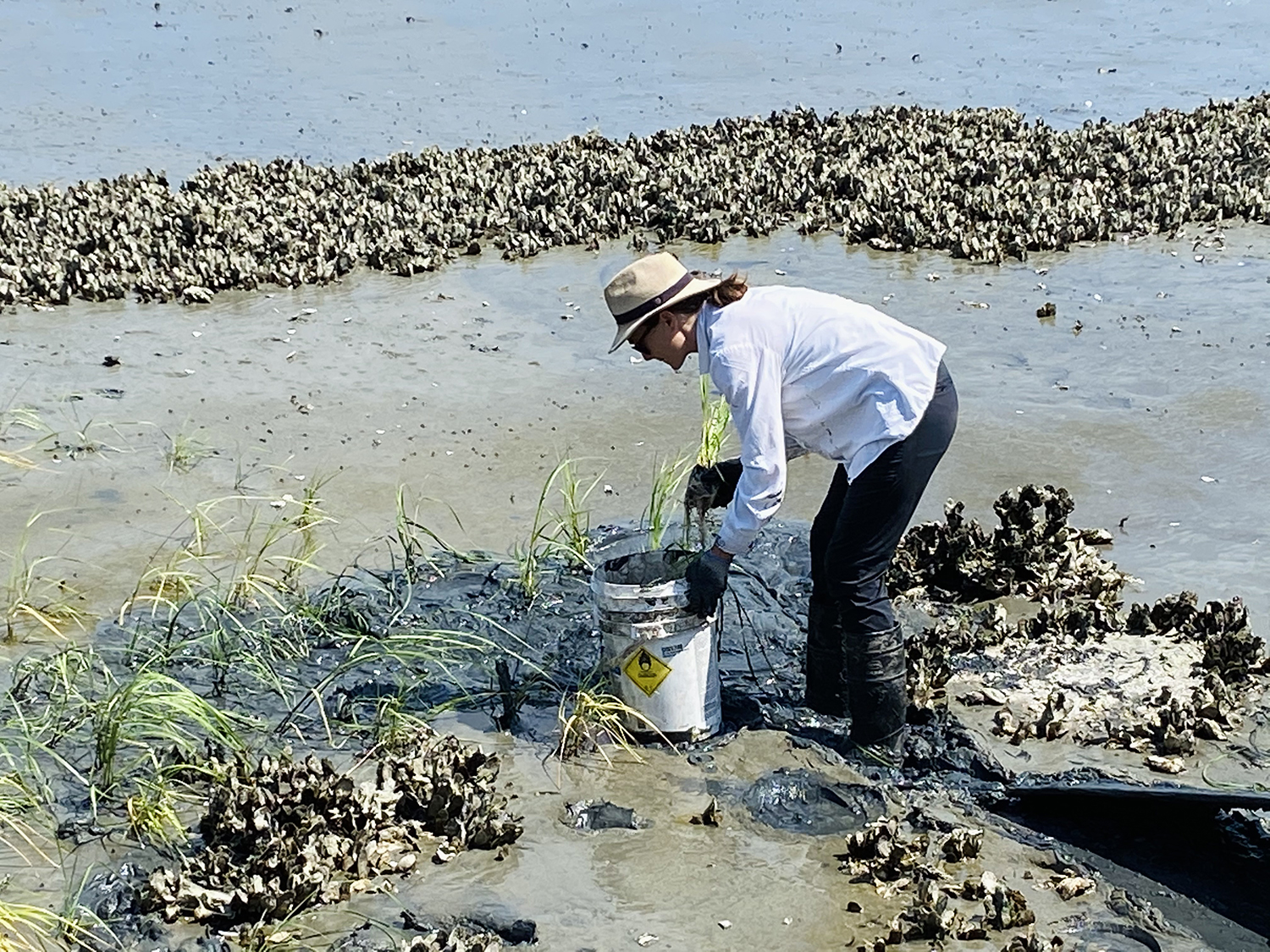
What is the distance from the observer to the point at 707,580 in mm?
4598

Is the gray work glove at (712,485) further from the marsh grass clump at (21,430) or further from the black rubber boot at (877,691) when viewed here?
the marsh grass clump at (21,430)

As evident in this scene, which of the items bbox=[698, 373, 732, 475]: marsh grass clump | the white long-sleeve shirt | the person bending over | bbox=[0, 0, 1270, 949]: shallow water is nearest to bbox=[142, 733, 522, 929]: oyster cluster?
bbox=[0, 0, 1270, 949]: shallow water

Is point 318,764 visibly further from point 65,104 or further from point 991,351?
point 65,104

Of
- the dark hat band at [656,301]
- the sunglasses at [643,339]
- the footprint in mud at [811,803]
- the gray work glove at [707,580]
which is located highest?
the dark hat band at [656,301]

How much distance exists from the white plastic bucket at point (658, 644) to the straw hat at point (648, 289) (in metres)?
0.89

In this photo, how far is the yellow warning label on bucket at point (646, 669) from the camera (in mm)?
4805

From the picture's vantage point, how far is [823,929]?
13.3 feet

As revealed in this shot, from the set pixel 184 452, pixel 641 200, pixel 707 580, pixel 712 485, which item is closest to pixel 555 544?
pixel 712 485

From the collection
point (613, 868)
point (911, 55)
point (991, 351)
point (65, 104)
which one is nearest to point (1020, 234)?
point (991, 351)

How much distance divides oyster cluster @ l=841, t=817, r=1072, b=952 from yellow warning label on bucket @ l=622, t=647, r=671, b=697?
0.81 m

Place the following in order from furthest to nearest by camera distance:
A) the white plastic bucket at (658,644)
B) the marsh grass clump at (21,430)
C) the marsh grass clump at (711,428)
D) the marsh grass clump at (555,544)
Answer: the marsh grass clump at (21,430), the marsh grass clump at (711,428), the marsh grass clump at (555,544), the white plastic bucket at (658,644)

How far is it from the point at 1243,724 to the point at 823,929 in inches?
72.6

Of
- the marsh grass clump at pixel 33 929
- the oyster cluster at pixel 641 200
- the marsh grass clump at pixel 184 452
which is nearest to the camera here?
the marsh grass clump at pixel 33 929

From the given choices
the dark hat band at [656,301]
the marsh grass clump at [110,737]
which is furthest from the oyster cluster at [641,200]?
the dark hat band at [656,301]
